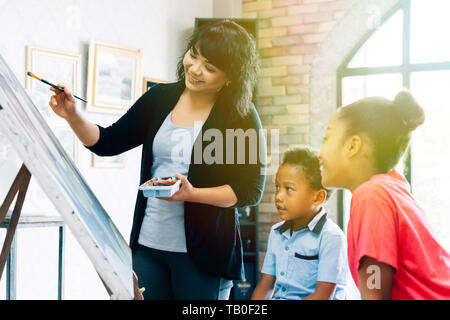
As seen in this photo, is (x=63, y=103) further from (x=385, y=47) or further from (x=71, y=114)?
(x=385, y=47)

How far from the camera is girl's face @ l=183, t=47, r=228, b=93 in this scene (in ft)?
3.46

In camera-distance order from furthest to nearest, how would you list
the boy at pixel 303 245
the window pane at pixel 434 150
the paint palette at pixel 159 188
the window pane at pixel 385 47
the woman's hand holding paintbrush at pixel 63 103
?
the window pane at pixel 385 47 → the window pane at pixel 434 150 → the boy at pixel 303 245 → the woman's hand holding paintbrush at pixel 63 103 → the paint palette at pixel 159 188

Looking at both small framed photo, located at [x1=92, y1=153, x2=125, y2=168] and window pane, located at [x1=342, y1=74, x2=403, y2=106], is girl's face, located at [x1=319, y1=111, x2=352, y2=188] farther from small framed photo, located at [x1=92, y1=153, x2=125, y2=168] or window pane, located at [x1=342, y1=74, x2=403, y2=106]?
window pane, located at [x1=342, y1=74, x2=403, y2=106]

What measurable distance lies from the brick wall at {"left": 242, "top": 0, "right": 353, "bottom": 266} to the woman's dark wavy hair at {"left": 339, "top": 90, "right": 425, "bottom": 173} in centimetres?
243

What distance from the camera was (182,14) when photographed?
10.9 ft

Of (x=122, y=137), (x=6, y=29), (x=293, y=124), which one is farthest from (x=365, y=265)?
(x=293, y=124)

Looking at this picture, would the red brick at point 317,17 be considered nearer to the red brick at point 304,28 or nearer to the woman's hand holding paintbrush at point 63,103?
the red brick at point 304,28

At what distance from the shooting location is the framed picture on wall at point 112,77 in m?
2.63

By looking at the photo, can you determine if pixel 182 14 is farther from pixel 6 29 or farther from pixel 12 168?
pixel 12 168

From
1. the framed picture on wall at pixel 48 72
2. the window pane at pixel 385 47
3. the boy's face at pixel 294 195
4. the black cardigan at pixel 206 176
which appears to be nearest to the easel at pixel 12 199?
the black cardigan at pixel 206 176

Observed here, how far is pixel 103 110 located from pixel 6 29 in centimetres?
71

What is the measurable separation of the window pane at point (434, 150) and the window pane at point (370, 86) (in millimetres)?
181

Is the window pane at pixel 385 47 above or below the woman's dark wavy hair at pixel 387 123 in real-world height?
above

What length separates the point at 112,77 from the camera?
2768mm
